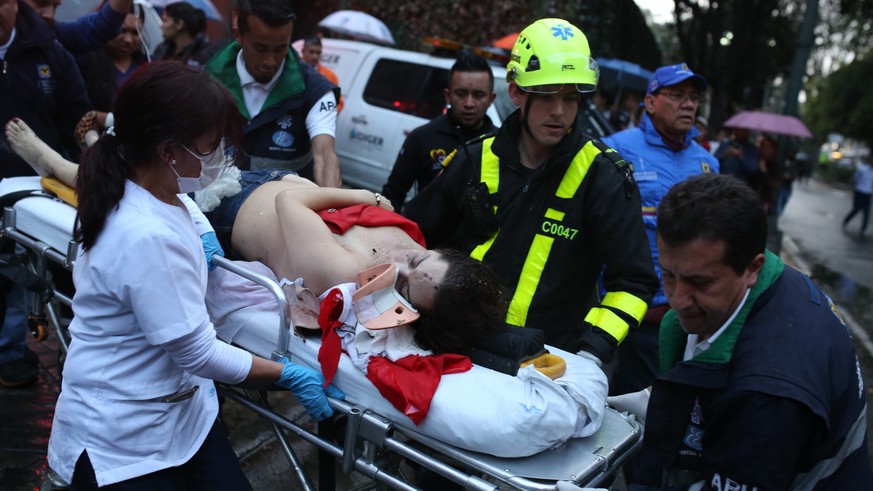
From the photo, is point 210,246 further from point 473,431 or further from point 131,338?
point 473,431

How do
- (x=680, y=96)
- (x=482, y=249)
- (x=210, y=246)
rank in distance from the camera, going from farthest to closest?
(x=680, y=96)
(x=482, y=249)
(x=210, y=246)

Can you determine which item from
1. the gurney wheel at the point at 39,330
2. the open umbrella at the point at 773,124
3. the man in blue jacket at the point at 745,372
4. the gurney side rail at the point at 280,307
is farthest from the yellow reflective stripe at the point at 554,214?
the open umbrella at the point at 773,124

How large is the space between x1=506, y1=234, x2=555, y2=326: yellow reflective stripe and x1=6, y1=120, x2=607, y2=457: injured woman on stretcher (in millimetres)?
216

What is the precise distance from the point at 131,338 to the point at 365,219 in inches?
48.8

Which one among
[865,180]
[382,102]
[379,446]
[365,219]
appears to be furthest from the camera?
[865,180]

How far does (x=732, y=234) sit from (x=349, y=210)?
5.53 ft

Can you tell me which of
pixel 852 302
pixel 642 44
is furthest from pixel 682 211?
pixel 642 44

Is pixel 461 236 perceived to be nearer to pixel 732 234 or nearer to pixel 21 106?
pixel 732 234

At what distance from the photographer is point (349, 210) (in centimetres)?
298

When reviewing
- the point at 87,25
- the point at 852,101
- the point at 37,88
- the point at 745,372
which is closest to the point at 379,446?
the point at 745,372

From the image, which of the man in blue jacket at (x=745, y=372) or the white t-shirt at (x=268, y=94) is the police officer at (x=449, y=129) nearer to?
the white t-shirt at (x=268, y=94)

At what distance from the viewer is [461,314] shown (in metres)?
2.39

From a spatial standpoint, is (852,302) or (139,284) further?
(852,302)

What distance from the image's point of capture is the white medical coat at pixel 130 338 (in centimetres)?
177
